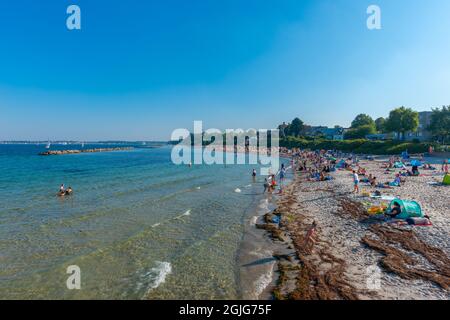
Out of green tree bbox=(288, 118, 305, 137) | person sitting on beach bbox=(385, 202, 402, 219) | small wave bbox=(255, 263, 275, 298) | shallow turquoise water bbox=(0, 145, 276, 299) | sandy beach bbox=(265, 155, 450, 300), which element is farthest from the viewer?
green tree bbox=(288, 118, 305, 137)

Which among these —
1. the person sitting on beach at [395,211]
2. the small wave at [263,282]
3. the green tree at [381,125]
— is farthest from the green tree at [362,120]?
the small wave at [263,282]

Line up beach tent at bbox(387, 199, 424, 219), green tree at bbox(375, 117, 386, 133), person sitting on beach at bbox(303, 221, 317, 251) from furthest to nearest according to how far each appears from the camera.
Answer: green tree at bbox(375, 117, 386, 133) < beach tent at bbox(387, 199, 424, 219) < person sitting on beach at bbox(303, 221, 317, 251)

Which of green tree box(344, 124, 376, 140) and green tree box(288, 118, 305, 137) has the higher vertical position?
green tree box(288, 118, 305, 137)

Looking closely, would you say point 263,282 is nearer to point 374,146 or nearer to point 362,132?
point 374,146

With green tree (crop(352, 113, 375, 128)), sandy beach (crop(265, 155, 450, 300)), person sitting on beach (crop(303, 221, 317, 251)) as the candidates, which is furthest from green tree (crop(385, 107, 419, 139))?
person sitting on beach (crop(303, 221, 317, 251))

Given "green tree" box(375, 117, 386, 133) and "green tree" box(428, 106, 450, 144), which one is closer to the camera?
"green tree" box(428, 106, 450, 144)

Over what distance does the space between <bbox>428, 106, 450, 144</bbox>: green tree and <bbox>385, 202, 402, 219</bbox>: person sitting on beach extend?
215 feet

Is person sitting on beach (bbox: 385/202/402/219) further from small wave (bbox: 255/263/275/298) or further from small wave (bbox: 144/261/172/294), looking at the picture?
small wave (bbox: 144/261/172/294)

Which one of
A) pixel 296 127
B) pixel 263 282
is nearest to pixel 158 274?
pixel 263 282

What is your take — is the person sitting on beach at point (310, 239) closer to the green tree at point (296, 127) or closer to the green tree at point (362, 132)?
the green tree at point (362, 132)

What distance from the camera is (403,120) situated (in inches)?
2867

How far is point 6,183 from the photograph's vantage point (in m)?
34.7

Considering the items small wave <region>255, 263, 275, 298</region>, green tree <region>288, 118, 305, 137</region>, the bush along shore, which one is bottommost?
small wave <region>255, 263, 275, 298</region>

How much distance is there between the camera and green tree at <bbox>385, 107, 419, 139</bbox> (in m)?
72.0
